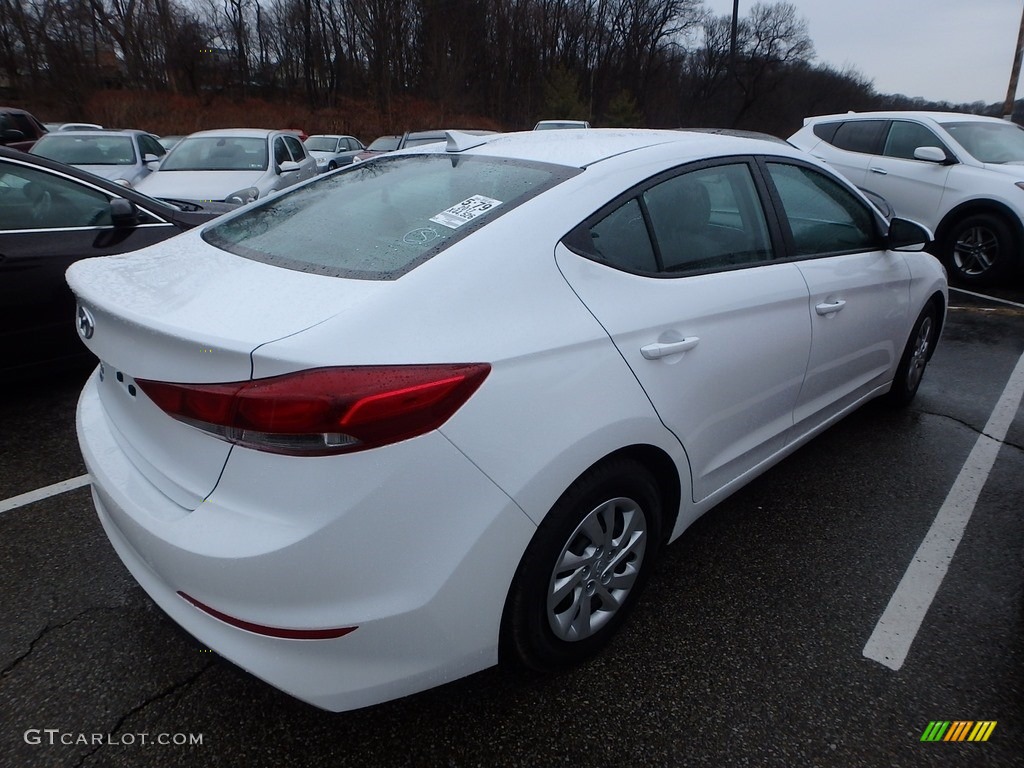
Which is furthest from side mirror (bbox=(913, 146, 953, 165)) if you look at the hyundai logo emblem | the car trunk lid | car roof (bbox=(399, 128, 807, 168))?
the hyundai logo emblem

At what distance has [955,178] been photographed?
747cm

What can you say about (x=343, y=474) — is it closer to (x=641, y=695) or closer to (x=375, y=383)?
(x=375, y=383)

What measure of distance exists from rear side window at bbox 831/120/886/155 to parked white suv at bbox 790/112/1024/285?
1cm

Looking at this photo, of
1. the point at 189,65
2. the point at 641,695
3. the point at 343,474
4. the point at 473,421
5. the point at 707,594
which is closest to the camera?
the point at 343,474

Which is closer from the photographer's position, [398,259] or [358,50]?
[398,259]

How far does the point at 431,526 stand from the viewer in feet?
4.95

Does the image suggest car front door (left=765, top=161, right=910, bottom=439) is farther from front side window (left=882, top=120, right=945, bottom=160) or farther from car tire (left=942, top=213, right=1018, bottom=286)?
front side window (left=882, top=120, right=945, bottom=160)

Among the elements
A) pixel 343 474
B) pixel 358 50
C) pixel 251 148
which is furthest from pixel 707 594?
pixel 358 50

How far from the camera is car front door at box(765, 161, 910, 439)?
9.14 ft

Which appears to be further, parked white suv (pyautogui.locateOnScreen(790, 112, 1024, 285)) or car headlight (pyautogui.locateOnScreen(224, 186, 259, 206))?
car headlight (pyautogui.locateOnScreen(224, 186, 259, 206))

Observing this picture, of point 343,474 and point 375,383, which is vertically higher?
point 375,383

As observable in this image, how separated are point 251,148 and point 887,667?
9141mm

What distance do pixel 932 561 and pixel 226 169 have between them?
851cm

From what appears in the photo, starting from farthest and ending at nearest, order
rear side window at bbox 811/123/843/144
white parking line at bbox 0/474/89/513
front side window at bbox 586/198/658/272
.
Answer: rear side window at bbox 811/123/843/144 < white parking line at bbox 0/474/89/513 < front side window at bbox 586/198/658/272
